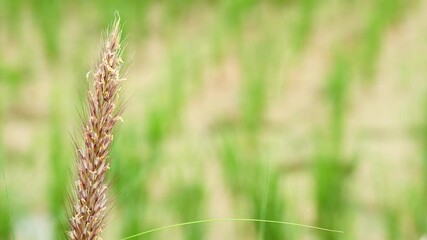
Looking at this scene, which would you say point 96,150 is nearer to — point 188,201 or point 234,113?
point 188,201

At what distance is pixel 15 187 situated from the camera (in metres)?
3.24

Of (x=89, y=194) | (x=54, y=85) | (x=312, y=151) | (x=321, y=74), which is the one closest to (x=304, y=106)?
(x=321, y=74)

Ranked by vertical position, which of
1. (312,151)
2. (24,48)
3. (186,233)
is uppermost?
(24,48)

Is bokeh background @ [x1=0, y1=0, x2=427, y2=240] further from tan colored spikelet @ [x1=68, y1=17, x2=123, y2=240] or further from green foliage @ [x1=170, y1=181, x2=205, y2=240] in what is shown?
tan colored spikelet @ [x1=68, y1=17, x2=123, y2=240]

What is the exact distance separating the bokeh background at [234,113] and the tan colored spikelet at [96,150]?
1.52m

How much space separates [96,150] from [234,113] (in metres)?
3.00

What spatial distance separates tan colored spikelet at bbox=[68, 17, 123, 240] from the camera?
1271 millimetres

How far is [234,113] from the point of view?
4.27 metres

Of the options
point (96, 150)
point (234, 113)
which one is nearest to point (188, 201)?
point (234, 113)

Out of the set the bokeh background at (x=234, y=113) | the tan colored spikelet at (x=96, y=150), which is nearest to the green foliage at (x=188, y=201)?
the bokeh background at (x=234, y=113)

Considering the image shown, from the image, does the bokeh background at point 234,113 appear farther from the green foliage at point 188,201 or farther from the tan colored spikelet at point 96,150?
the tan colored spikelet at point 96,150

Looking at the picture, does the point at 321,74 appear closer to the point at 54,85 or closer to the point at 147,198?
the point at 54,85

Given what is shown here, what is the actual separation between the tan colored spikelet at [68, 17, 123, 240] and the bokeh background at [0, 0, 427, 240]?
1.52m

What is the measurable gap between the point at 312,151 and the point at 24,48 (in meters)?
1.30
